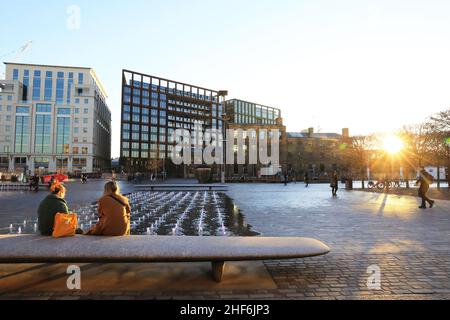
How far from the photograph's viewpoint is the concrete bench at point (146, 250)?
4086 mm

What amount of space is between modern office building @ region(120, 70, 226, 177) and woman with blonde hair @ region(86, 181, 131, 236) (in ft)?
291

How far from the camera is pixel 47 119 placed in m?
84.8

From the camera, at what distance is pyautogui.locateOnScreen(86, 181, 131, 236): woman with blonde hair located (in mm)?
4945

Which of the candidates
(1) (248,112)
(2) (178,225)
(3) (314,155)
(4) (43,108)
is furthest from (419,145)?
(1) (248,112)

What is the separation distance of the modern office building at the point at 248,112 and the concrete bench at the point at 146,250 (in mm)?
111048

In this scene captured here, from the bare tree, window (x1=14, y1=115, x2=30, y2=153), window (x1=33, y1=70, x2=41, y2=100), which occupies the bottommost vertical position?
the bare tree

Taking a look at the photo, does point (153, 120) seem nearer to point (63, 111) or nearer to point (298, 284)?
point (63, 111)

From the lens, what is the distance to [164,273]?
473cm

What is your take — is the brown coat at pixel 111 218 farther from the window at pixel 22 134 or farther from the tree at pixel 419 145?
the window at pixel 22 134

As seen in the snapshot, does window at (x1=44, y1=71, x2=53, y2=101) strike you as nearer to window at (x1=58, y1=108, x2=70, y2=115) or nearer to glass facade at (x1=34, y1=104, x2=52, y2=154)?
glass facade at (x1=34, y1=104, x2=52, y2=154)

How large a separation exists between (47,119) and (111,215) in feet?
309

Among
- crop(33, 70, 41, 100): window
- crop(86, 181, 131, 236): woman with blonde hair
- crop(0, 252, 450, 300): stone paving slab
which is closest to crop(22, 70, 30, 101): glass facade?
crop(33, 70, 41, 100): window
